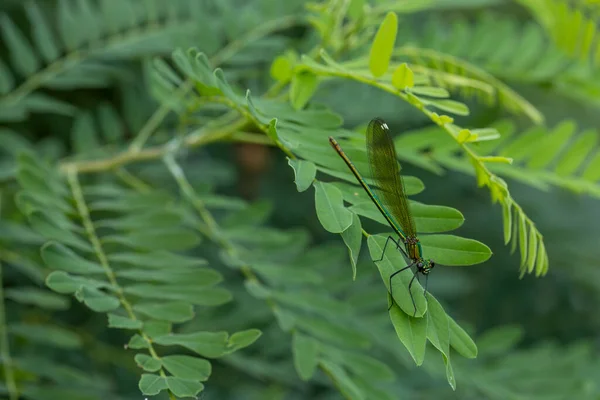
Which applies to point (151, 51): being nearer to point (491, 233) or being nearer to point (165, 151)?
point (165, 151)

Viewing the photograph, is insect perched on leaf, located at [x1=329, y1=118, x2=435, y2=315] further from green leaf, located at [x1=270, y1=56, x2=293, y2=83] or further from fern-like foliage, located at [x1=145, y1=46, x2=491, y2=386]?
green leaf, located at [x1=270, y1=56, x2=293, y2=83]

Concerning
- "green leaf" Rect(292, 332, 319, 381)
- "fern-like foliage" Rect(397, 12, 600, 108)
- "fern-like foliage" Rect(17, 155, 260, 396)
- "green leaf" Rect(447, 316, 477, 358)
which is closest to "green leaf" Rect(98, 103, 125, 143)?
"fern-like foliage" Rect(17, 155, 260, 396)

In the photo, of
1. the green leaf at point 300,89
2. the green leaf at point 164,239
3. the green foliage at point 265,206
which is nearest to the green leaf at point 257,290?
the green foliage at point 265,206

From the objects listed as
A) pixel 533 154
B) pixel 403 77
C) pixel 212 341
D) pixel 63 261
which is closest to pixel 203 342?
pixel 212 341

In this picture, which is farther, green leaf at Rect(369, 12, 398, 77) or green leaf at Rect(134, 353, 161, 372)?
green leaf at Rect(369, 12, 398, 77)

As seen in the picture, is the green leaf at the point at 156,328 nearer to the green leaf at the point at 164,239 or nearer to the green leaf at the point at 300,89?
the green leaf at the point at 164,239
